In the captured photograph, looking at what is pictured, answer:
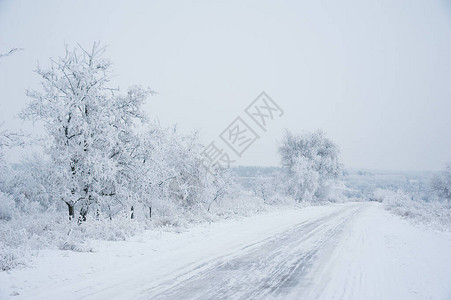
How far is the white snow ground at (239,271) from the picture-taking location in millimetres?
4766

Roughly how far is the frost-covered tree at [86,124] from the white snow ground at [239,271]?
455cm

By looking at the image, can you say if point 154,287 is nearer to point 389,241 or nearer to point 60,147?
point 389,241

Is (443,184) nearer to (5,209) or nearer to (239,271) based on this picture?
(239,271)

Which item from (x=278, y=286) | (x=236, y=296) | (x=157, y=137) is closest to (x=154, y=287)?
(x=236, y=296)

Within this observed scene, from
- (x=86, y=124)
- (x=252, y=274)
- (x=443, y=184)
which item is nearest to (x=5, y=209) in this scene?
(x=86, y=124)

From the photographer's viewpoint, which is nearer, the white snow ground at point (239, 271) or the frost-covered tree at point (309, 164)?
the white snow ground at point (239, 271)

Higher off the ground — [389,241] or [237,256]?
[237,256]

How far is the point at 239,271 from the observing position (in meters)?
6.08

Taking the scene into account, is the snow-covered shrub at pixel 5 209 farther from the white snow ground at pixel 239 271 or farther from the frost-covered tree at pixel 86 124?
the white snow ground at pixel 239 271

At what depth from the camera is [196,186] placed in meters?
20.8

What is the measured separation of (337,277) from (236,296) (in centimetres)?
236

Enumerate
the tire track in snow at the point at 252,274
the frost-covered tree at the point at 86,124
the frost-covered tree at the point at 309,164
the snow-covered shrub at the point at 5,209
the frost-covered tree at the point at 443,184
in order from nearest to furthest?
the tire track in snow at the point at 252,274 → the frost-covered tree at the point at 86,124 → the snow-covered shrub at the point at 5,209 → the frost-covered tree at the point at 309,164 → the frost-covered tree at the point at 443,184

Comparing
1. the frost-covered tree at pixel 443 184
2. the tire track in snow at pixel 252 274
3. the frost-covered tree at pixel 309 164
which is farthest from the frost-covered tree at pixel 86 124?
the frost-covered tree at pixel 443 184

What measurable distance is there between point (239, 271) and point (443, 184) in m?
56.0
